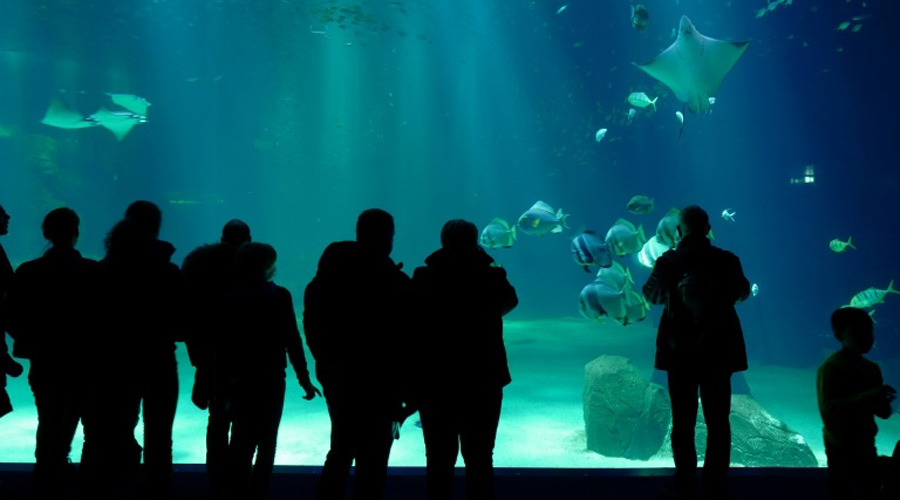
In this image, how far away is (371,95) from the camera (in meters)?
38.6

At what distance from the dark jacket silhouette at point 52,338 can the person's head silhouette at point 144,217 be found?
32cm

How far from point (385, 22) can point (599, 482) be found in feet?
79.1

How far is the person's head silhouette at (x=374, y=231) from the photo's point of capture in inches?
109

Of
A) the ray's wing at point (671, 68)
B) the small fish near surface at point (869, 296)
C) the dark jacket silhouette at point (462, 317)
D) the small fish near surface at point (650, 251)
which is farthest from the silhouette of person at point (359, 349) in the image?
the small fish near surface at point (869, 296)

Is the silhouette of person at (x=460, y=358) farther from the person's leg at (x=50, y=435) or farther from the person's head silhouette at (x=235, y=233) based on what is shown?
the person's leg at (x=50, y=435)

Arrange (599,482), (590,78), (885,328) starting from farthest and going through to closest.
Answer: (590,78), (885,328), (599,482)

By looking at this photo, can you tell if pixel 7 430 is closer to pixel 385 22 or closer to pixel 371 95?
pixel 385 22

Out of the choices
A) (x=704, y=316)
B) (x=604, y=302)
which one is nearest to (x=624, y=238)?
(x=604, y=302)

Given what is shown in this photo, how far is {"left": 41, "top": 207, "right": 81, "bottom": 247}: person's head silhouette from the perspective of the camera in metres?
3.09

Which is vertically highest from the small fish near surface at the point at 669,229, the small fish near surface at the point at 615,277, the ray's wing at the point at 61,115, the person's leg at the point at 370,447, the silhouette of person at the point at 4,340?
the ray's wing at the point at 61,115

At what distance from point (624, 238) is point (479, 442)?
158 inches

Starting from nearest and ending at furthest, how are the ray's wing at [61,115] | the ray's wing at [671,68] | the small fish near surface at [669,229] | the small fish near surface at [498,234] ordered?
the small fish near surface at [669,229] < the small fish near surface at [498,234] < the ray's wing at [671,68] < the ray's wing at [61,115]

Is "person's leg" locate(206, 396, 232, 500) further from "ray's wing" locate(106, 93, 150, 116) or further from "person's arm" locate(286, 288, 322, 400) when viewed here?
"ray's wing" locate(106, 93, 150, 116)

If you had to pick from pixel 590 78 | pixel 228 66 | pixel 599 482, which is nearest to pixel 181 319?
pixel 599 482
